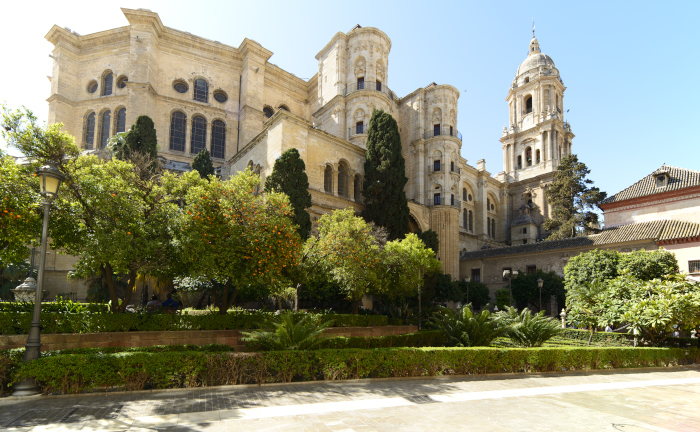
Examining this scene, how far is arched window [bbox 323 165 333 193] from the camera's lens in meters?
29.1

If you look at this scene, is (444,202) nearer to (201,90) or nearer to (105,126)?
(201,90)

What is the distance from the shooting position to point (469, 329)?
13.0 metres

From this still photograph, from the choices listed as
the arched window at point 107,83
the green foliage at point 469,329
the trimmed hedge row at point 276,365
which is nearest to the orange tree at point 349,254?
the green foliage at point 469,329

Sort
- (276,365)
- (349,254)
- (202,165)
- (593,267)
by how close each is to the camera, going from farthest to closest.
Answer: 1. (202,165)
2. (593,267)
3. (349,254)
4. (276,365)

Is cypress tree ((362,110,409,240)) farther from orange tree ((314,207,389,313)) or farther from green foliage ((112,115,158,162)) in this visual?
green foliage ((112,115,158,162))

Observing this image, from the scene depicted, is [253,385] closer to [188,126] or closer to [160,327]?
[160,327]

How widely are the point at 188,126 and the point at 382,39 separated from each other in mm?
Answer: 19757

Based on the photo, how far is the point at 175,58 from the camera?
36594 mm

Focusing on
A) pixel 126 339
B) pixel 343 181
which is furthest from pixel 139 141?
pixel 126 339

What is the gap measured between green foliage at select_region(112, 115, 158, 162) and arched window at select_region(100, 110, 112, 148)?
8.81m

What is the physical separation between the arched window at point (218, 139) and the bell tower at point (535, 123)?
40478mm

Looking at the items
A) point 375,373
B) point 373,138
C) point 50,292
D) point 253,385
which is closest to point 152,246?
point 253,385

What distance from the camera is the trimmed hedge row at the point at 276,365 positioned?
732 cm

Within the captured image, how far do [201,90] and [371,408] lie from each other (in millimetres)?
37467
